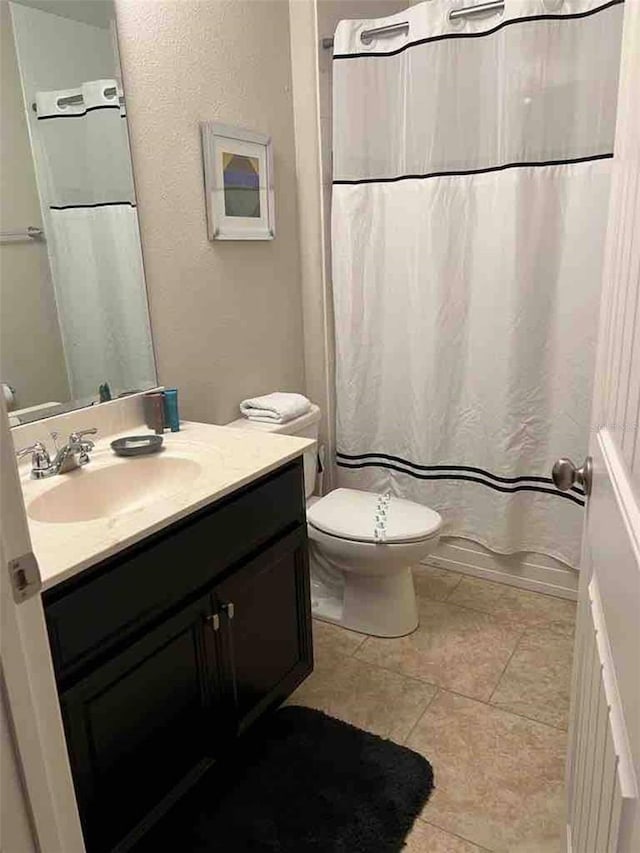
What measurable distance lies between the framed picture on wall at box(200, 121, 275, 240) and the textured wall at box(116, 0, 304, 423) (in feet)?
0.12

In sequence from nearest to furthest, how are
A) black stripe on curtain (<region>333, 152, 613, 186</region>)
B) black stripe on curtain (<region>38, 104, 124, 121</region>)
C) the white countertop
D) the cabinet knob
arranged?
the white countertop < the cabinet knob < black stripe on curtain (<region>38, 104, 124, 121</region>) < black stripe on curtain (<region>333, 152, 613, 186</region>)

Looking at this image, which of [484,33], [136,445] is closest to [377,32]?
[484,33]

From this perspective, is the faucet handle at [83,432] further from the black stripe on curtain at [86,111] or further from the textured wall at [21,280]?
the black stripe on curtain at [86,111]

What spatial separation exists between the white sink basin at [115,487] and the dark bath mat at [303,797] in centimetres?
70

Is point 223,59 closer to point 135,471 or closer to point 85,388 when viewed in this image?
point 85,388

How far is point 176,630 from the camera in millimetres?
1341

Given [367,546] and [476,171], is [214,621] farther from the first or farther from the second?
[476,171]

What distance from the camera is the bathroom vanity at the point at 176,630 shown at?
3.80ft

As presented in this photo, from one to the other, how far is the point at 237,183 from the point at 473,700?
177 centimetres

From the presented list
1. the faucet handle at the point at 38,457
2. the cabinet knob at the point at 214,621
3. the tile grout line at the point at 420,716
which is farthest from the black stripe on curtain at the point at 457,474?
the faucet handle at the point at 38,457

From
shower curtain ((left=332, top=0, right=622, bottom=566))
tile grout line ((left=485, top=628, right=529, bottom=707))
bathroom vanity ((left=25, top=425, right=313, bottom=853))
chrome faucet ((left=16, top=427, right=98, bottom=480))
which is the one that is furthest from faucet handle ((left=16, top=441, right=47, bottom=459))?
tile grout line ((left=485, top=628, right=529, bottom=707))

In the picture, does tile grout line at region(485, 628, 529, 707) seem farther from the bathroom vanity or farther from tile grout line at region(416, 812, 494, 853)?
the bathroom vanity

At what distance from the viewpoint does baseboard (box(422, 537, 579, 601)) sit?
2404mm

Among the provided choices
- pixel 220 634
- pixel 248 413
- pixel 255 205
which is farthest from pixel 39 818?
pixel 255 205
